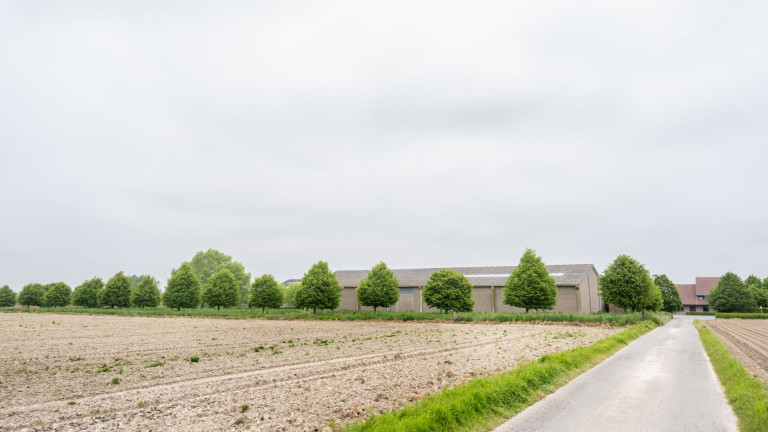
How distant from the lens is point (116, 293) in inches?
2918

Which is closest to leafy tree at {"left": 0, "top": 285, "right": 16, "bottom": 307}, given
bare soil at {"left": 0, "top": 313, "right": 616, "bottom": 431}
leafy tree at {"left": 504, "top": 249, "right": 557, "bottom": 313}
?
bare soil at {"left": 0, "top": 313, "right": 616, "bottom": 431}

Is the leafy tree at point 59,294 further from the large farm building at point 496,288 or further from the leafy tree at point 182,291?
the large farm building at point 496,288

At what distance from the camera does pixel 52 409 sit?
32.3 feet

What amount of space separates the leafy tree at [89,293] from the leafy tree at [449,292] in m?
62.2

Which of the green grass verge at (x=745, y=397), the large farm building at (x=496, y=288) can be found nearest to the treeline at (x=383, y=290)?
the large farm building at (x=496, y=288)

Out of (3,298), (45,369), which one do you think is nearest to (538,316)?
(45,369)

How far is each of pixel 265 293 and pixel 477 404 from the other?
57.4 m

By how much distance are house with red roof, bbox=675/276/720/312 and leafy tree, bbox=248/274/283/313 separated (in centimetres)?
11368

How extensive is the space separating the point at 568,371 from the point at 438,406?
8.06m

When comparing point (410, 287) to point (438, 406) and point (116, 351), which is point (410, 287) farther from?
point (438, 406)

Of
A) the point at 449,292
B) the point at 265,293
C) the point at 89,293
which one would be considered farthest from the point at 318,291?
the point at 89,293

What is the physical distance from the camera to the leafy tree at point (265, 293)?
207 feet

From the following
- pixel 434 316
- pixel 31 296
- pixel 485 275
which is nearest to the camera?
pixel 434 316

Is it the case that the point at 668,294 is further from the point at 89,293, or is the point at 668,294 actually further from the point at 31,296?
the point at 31,296
